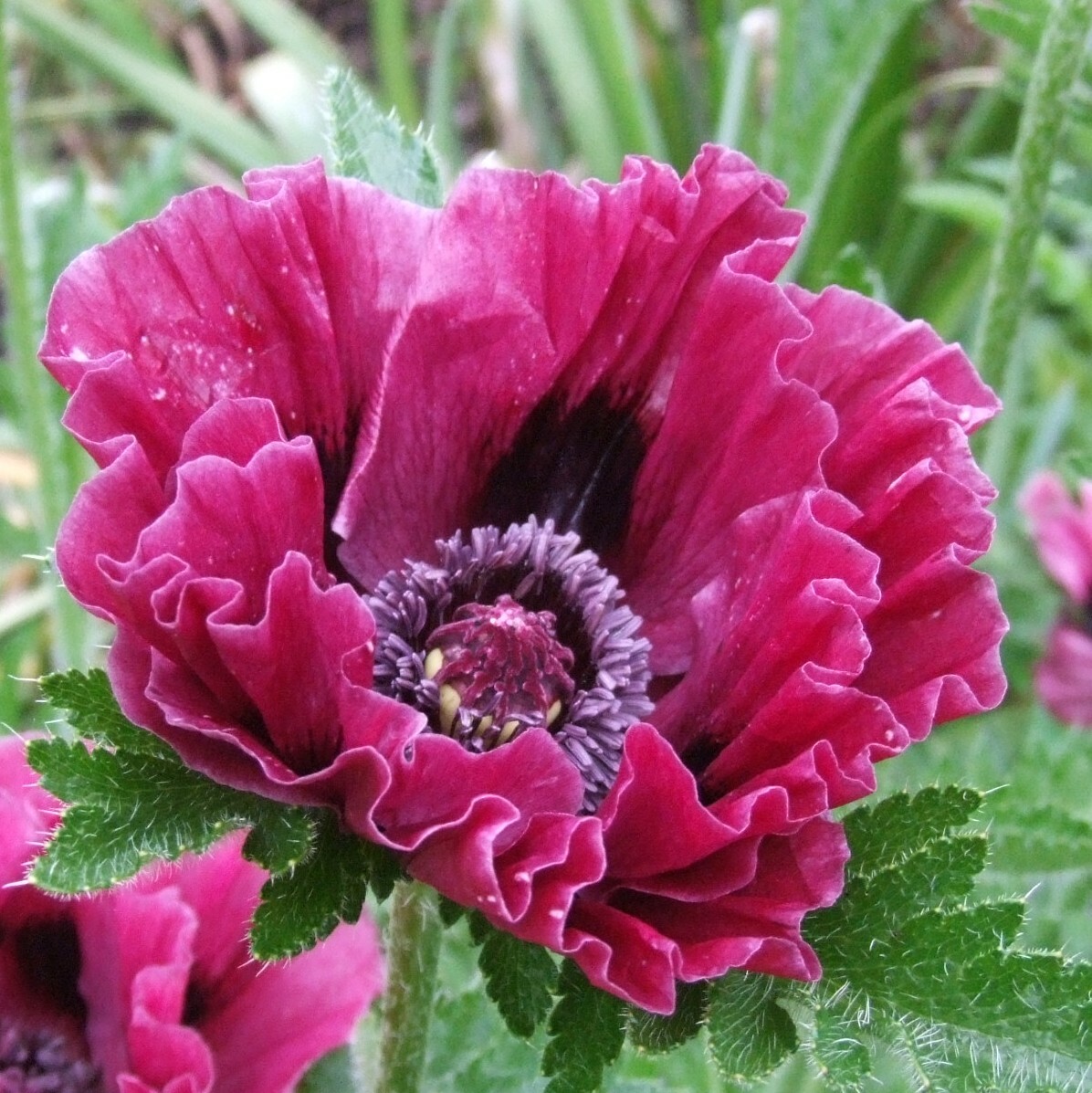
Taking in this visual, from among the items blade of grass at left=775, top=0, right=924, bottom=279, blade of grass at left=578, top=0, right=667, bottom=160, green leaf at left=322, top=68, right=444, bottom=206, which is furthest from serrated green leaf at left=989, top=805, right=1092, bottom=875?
blade of grass at left=578, top=0, right=667, bottom=160

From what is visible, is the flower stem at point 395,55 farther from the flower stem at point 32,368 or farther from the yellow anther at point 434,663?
the yellow anther at point 434,663

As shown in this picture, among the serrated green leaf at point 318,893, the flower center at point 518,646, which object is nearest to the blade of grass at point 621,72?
the flower center at point 518,646

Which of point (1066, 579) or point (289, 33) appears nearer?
point (1066, 579)

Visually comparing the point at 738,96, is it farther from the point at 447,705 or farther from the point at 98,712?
the point at 98,712

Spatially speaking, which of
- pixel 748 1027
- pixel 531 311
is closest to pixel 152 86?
pixel 531 311

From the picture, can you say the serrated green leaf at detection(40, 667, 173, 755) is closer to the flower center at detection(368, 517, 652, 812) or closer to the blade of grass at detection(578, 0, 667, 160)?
the flower center at detection(368, 517, 652, 812)

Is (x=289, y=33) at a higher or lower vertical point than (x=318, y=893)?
higher

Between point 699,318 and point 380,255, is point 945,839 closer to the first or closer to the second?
point 699,318
